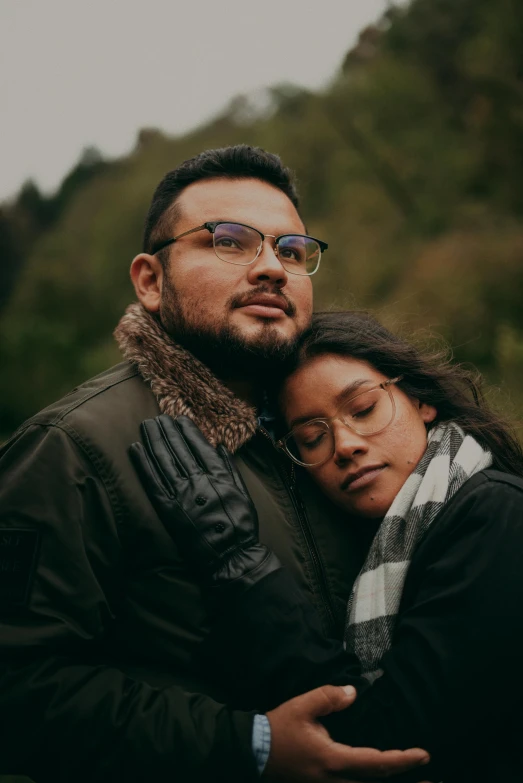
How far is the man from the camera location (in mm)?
1599

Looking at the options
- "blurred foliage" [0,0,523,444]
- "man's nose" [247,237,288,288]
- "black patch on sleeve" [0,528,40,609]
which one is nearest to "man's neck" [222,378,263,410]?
"man's nose" [247,237,288,288]

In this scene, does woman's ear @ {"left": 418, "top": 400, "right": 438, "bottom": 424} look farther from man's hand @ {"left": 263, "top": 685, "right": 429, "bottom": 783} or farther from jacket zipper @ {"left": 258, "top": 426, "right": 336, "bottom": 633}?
man's hand @ {"left": 263, "top": 685, "right": 429, "bottom": 783}

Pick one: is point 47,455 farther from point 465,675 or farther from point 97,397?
point 465,675

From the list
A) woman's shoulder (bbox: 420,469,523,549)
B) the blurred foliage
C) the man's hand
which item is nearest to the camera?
the man's hand

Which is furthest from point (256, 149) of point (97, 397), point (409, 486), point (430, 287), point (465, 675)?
point (430, 287)

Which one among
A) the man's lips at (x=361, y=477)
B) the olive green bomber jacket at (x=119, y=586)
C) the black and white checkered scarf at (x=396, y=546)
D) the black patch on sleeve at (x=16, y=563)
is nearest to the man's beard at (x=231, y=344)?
the olive green bomber jacket at (x=119, y=586)

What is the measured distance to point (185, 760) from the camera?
160 cm

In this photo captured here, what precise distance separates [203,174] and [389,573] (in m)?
1.67

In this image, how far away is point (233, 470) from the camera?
2025mm

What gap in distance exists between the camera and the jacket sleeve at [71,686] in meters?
1.60

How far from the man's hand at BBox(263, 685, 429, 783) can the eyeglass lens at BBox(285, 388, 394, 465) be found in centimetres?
87

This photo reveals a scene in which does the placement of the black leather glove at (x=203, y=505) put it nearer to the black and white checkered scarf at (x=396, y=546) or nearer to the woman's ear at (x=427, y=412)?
the black and white checkered scarf at (x=396, y=546)

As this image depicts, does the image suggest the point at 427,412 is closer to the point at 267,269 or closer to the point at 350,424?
the point at 350,424

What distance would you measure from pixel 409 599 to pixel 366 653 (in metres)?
0.20
